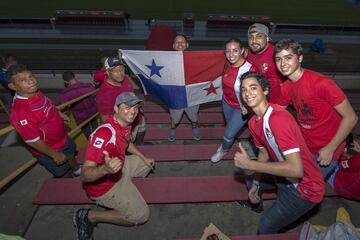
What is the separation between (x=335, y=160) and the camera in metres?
3.41

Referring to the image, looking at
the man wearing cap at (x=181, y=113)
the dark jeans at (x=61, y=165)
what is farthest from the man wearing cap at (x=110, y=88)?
the man wearing cap at (x=181, y=113)

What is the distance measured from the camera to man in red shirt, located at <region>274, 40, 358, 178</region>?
2945 mm

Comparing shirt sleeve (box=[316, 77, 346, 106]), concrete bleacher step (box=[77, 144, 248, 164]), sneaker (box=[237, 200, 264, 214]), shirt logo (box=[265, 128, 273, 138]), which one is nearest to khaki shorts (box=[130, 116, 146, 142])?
concrete bleacher step (box=[77, 144, 248, 164])

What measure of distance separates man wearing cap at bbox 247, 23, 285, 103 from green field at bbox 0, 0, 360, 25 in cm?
2419

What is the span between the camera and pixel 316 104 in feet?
10.1

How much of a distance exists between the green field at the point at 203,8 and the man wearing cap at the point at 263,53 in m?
24.2

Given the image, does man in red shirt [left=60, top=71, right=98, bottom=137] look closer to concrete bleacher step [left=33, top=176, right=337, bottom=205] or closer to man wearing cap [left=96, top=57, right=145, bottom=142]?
man wearing cap [left=96, top=57, right=145, bottom=142]

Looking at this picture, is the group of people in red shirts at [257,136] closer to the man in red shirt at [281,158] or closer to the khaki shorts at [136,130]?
the man in red shirt at [281,158]

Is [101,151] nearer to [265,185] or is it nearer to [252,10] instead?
[265,185]

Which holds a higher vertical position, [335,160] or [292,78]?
[292,78]

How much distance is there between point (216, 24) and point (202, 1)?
29.2 ft

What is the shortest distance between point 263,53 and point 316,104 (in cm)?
155

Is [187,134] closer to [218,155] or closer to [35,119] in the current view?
[218,155]

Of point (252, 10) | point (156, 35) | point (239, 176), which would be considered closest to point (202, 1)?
point (252, 10)
